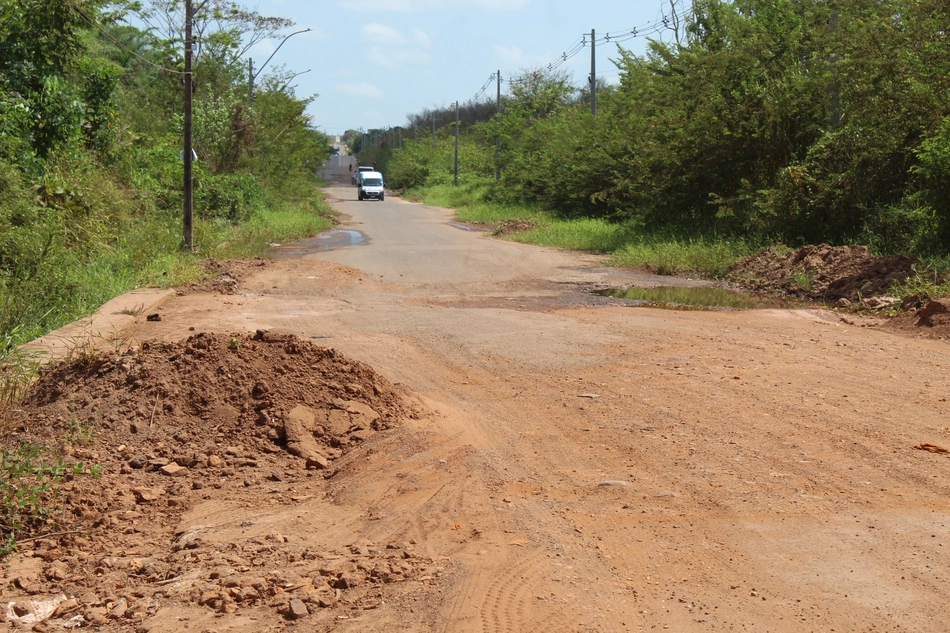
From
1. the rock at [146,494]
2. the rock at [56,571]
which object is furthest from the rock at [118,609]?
the rock at [146,494]

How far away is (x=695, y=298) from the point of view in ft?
48.4

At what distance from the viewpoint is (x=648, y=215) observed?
83.2 feet

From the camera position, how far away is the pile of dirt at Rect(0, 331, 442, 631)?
14.0 ft

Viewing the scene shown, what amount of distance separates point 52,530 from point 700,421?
4.44 meters

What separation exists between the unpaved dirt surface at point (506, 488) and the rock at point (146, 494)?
20mm

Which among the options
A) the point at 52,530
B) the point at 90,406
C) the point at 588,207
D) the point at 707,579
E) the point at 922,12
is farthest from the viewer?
the point at 588,207

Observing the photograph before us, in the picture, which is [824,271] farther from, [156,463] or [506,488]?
[156,463]

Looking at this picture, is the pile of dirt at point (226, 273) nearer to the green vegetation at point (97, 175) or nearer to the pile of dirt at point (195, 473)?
the green vegetation at point (97, 175)

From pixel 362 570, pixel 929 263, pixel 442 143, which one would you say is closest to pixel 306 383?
pixel 362 570

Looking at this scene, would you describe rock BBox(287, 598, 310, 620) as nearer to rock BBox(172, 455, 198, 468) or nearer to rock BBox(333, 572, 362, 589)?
rock BBox(333, 572, 362, 589)

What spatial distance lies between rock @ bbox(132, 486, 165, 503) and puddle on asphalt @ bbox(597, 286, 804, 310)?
9.37 metres

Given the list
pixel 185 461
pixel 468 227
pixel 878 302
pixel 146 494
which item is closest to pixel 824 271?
pixel 878 302

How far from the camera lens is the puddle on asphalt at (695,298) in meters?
14.0

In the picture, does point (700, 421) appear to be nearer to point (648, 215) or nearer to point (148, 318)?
point (148, 318)
